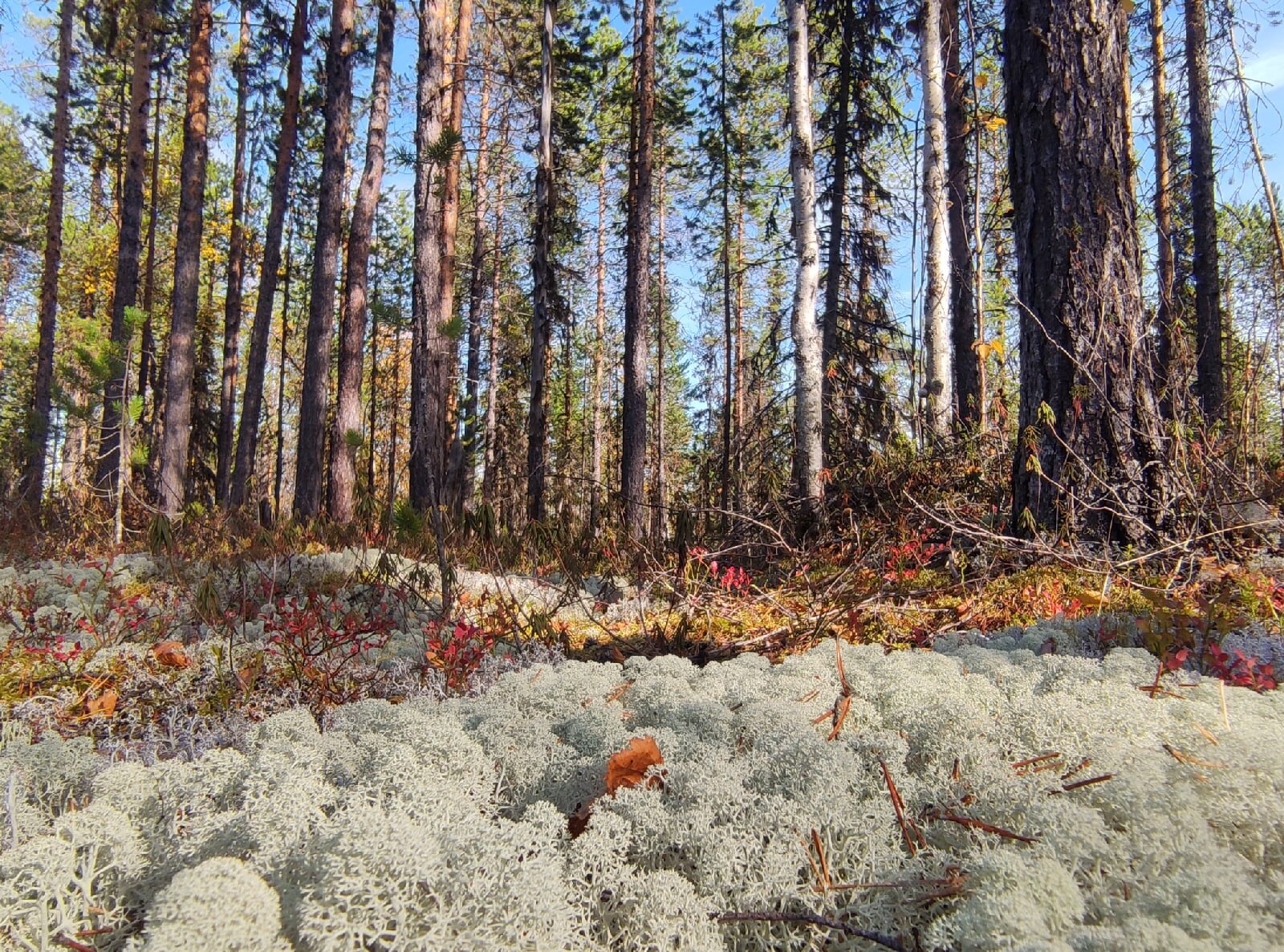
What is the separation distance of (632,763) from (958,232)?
9.39 m

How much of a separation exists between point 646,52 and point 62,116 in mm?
10465

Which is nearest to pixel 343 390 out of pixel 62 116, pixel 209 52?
pixel 209 52

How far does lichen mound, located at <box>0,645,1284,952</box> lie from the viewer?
0.84 m

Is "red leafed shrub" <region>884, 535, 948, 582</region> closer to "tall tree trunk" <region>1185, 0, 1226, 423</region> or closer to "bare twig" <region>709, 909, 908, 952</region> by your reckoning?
"bare twig" <region>709, 909, 908, 952</region>

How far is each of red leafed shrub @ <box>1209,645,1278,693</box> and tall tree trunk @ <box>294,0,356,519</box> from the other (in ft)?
28.1

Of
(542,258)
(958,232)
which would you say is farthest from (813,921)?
(958,232)

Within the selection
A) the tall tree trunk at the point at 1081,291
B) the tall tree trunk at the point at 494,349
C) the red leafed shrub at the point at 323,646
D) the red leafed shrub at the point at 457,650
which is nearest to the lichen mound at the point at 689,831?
the red leafed shrub at the point at 457,650

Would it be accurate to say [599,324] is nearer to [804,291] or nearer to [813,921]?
[804,291]

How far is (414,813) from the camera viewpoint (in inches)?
41.8

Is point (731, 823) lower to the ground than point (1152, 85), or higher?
lower

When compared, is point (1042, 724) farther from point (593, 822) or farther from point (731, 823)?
point (593, 822)

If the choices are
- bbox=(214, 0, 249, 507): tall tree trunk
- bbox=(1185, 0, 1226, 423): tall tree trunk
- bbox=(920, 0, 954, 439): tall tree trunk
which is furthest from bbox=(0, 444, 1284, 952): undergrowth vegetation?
bbox=(214, 0, 249, 507): tall tree trunk

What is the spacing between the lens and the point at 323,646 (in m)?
2.97

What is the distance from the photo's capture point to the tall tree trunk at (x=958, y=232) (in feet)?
25.3
